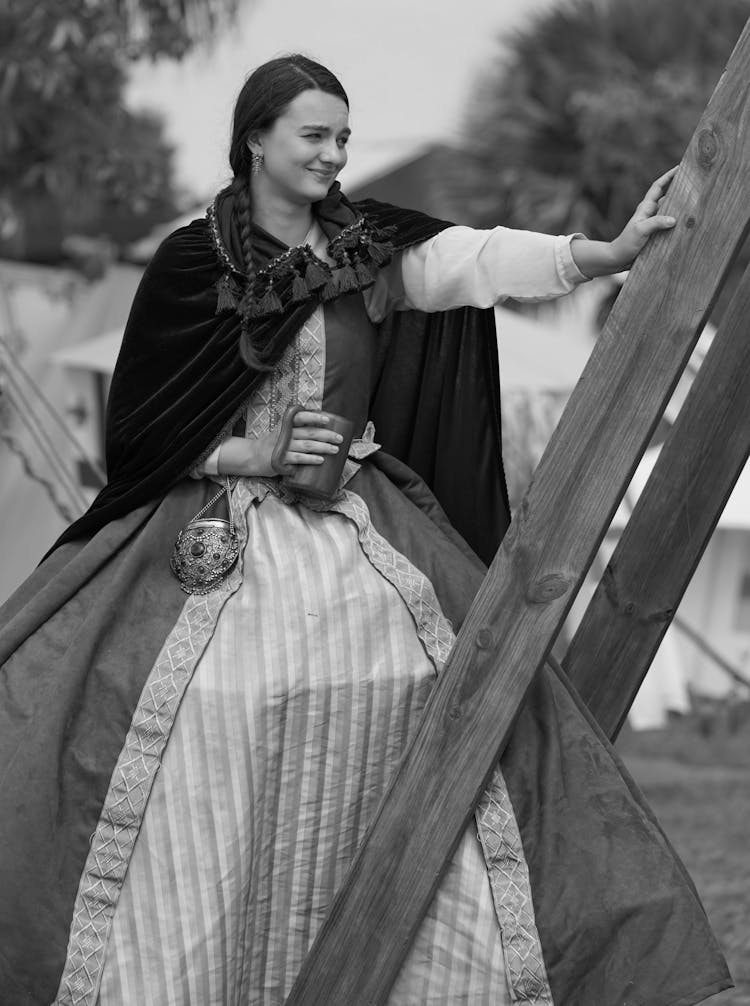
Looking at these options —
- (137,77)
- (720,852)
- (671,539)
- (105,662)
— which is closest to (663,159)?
(137,77)

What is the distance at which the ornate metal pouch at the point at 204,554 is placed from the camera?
2611 mm

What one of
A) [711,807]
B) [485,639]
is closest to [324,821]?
[485,639]

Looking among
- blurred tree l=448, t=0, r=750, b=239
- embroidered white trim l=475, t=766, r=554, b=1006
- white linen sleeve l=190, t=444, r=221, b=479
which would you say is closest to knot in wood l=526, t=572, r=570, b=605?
embroidered white trim l=475, t=766, r=554, b=1006

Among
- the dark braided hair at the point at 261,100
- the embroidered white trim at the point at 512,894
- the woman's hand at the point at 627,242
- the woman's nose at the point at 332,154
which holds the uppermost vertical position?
the dark braided hair at the point at 261,100

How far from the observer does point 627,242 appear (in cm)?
245

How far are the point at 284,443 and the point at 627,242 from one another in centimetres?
67

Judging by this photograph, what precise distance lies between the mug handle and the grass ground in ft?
6.64

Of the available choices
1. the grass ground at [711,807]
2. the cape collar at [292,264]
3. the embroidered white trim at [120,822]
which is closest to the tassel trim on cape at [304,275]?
the cape collar at [292,264]

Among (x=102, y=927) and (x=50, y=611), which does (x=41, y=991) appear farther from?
(x=50, y=611)

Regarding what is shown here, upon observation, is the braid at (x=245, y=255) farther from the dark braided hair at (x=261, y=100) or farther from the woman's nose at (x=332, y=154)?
the woman's nose at (x=332, y=154)

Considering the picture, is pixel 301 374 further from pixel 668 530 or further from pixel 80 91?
pixel 80 91

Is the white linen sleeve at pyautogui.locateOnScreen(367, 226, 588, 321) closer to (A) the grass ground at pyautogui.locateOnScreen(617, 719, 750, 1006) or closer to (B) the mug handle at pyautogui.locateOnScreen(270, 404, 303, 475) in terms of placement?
(B) the mug handle at pyautogui.locateOnScreen(270, 404, 303, 475)

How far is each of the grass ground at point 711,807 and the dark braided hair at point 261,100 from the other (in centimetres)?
232

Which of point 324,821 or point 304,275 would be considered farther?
point 304,275
